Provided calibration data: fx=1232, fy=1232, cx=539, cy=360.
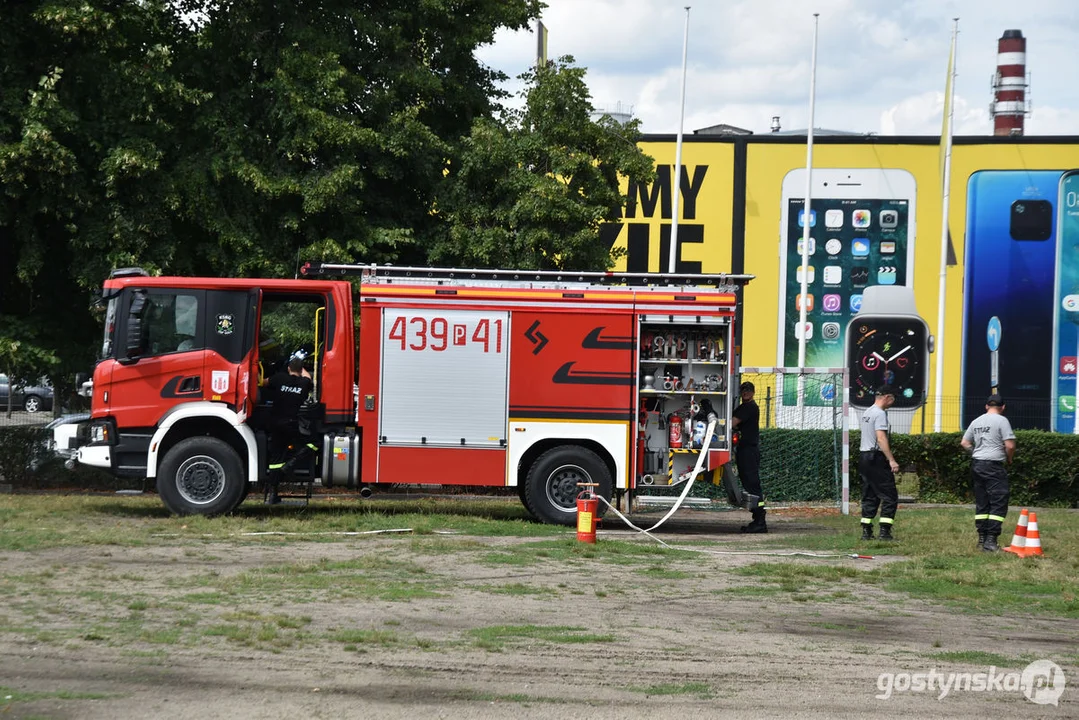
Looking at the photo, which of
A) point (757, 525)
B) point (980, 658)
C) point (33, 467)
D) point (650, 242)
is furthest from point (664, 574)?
point (650, 242)

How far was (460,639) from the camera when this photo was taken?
27.5 ft

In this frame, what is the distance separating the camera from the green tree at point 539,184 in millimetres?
19750

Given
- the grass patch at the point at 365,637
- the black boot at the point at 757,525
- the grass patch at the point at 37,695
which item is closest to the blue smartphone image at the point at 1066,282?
the black boot at the point at 757,525

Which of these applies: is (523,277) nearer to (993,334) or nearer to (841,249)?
(841,249)

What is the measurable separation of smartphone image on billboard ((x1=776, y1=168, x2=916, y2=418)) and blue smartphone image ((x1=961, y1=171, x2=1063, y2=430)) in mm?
1974

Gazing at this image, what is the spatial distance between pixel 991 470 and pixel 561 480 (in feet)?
16.8

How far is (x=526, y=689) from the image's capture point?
7.09m

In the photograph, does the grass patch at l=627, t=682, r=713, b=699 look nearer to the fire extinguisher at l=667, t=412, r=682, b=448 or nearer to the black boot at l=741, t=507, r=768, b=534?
the fire extinguisher at l=667, t=412, r=682, b=448

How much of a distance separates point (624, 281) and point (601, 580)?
528 centimetres

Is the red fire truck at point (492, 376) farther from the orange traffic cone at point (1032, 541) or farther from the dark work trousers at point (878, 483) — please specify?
the orange traffic cone at point (1032, 541)

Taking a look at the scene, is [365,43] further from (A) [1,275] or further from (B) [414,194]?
(A) [1,275]

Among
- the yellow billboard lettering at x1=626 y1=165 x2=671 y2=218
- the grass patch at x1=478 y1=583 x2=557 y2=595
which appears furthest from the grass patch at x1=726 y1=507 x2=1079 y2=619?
the yellow billboard lettering at x1=626 y1=165 x2=671 y2=218

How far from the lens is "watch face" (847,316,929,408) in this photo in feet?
107

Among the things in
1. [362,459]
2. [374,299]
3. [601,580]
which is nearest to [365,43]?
[374,299]
